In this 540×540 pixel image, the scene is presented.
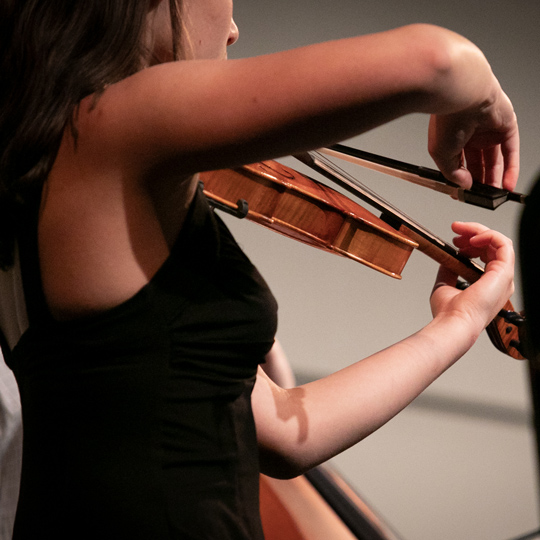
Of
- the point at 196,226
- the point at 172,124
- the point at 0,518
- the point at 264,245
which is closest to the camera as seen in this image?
the point at 172,124

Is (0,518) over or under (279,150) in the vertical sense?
under

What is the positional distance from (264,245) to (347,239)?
3.03 feet

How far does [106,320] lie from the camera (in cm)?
40

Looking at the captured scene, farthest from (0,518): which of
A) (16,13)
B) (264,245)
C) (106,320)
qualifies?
(264,245)

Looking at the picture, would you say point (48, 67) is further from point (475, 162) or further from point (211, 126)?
point (475, 162)

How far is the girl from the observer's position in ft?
1.10

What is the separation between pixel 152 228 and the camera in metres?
0.40

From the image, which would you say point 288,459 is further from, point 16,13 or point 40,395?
point 16,13

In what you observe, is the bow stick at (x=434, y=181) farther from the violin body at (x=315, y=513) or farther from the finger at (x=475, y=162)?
the violin body at (x=315, y=513)

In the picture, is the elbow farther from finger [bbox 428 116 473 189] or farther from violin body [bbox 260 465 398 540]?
violin body [bbox 260 465 398 540]

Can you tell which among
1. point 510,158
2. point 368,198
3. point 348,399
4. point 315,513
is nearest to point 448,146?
point 510,158

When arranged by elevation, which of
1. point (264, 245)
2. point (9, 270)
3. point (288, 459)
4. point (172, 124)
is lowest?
point (264, 245)

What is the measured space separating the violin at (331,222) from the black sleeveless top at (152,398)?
0.30 meters

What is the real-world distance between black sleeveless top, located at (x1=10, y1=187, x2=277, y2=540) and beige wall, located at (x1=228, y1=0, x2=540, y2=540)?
128 cm
